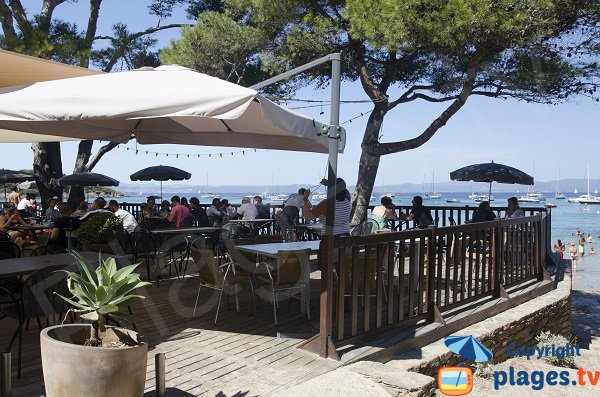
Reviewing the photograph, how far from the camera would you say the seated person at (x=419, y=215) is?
29.9ft

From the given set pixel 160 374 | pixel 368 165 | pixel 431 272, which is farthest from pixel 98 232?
pixel 368 165

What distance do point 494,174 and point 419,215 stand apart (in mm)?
1871

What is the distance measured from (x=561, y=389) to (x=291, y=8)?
866cm

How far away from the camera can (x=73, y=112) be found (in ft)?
11.0

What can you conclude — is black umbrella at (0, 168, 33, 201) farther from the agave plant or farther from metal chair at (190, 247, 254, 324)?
the agave plant

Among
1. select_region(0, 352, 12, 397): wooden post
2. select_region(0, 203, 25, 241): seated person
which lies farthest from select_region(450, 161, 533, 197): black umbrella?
select_region(0, 352, 12, 397): wooden post

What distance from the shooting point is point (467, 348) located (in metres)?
4.68

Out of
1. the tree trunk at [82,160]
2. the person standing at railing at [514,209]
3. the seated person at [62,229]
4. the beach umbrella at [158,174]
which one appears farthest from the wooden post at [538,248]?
the tree trunk at [82,160]

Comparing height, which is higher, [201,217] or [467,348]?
[201,217]

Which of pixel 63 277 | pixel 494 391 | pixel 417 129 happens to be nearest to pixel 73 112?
pixel 63 277

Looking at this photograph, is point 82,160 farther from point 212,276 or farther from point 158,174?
point 212,276

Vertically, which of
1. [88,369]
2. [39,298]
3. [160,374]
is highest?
[39,298]

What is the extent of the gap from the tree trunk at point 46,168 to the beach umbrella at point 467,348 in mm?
11178

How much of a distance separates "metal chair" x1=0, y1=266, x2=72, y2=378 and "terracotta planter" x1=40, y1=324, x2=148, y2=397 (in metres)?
0.86
